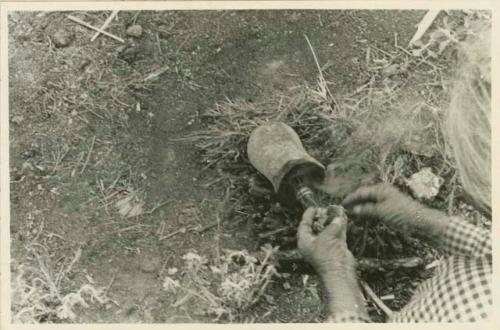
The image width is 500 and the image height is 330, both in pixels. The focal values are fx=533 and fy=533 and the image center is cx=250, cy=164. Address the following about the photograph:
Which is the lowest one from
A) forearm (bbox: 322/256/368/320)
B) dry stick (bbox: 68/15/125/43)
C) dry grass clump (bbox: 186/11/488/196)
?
forearm (bbox: 322/256/368/320)

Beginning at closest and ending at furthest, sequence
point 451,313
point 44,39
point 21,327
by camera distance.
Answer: point 451,313 → point 21,327 → point 44,39

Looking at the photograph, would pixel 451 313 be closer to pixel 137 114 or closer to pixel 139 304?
pixel 139 304

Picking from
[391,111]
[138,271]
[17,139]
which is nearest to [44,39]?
[17,139]

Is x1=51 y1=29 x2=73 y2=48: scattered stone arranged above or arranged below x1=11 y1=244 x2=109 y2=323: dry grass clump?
above

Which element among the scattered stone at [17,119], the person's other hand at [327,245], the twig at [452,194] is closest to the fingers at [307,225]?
the person's other hand at [327,245]

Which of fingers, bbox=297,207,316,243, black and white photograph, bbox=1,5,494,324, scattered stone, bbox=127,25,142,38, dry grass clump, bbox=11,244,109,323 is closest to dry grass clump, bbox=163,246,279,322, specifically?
black and white photograph, bbox=1,5,494,324

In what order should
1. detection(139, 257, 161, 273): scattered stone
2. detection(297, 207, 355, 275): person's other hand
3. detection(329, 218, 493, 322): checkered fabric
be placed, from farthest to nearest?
detection(139, 257, 161, 273): scattered stone, detection(297, 207, 355, 275): person's other hand, detection(329, 218, 493, 322): checkered fabric

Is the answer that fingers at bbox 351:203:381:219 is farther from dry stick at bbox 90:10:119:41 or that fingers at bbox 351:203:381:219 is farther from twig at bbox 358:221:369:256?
dry stick at bbox 90:10:119:41
